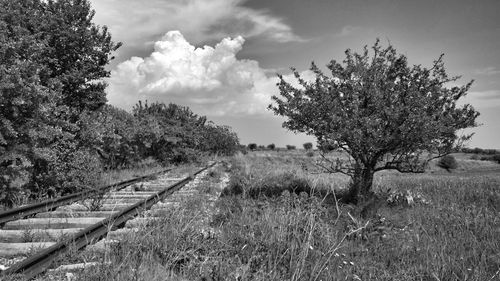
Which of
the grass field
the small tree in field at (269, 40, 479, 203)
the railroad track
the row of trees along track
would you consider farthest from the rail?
the small tree in field at (269, 40, 479, 203)

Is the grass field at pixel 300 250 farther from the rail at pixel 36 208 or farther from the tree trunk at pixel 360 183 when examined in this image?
the rail at pixel 36 208

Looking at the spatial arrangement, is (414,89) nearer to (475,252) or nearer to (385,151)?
(385,151)

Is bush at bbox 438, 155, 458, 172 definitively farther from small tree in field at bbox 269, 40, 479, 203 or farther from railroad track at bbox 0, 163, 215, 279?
railroad track at bbox 0, 163, 215, 279

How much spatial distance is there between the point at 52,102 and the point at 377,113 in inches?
334

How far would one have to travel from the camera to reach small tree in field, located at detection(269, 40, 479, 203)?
9.24 m

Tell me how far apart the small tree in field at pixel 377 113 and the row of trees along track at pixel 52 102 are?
6152 mm

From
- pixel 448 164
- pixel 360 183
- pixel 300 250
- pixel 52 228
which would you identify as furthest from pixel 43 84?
pixel 448 164

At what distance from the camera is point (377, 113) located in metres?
9.55

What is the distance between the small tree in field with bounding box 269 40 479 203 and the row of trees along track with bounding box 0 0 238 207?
6152mm

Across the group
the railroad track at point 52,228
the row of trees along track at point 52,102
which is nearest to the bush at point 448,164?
the row of trees along track at point 52,102

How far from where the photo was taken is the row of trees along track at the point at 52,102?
32.0ft

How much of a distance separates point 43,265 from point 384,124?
7718 millimetres

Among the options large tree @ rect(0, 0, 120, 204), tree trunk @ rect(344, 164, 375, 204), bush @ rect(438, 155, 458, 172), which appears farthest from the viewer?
bush @ rect(438, 155, 458, 172)

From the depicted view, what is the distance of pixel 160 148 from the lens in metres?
28.8
